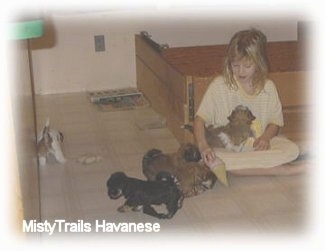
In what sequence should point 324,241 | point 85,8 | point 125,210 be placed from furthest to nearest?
point 85,8 < point 125,210 < point 324,241

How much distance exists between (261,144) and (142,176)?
0.32m

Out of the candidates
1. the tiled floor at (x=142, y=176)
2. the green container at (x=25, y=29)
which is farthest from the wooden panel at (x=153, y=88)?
the green container at (x=25, y=29)

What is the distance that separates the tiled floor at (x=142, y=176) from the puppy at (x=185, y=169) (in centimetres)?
3

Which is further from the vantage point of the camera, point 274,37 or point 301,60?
point 274,37

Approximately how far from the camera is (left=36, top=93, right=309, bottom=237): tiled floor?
126 cm

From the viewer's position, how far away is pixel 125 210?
1.31 metres

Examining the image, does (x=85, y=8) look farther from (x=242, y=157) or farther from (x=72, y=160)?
(x=242, y=157)

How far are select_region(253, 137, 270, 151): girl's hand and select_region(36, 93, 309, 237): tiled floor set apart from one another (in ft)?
0.28

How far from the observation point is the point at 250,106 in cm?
156

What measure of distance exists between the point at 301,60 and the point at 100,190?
0.95 m

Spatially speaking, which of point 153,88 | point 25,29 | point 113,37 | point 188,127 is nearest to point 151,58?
point 153,88

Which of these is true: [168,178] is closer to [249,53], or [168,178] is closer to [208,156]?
[208,156]

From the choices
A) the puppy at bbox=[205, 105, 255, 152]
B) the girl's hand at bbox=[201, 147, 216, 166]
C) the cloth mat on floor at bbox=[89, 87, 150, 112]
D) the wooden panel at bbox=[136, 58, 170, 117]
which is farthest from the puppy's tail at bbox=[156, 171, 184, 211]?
the cloth mat on floor at bbox=[89, 87, 150, 112]

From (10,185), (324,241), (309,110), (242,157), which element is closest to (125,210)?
(242,157)
